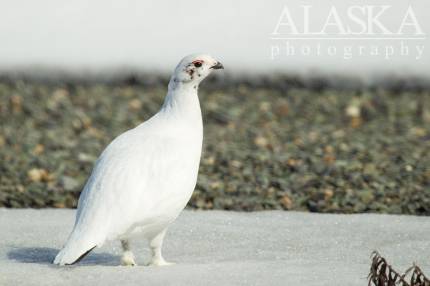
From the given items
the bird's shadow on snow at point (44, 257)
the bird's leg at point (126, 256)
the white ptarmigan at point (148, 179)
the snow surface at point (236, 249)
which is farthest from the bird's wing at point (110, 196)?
the bird's shadow on snow at point (44, 257)

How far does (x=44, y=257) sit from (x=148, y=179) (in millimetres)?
742

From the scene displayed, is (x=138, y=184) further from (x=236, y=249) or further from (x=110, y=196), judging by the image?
(x=236, y=249)

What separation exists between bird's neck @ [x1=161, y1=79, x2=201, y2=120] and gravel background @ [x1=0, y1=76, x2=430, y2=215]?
68.9 inches

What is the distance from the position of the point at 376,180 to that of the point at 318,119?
2.79m

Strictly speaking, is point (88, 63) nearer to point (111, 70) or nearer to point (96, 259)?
point (111, 70)

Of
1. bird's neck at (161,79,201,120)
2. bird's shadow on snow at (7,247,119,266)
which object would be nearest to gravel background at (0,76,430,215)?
bird's shadow on snow at (7,247,119,266)

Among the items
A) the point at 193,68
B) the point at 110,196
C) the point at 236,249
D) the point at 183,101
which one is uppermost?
the point at 193,68

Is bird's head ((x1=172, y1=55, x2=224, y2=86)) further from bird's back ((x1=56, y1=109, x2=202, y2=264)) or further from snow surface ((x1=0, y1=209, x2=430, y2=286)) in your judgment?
snow surface ((x1=0, y1=209, x2=430, y2=286))

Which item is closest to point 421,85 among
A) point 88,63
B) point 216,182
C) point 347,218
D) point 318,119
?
point 318,119

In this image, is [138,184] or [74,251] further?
[138,184]

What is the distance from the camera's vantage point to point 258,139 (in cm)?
930

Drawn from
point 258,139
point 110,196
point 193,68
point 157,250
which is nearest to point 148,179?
point 110,196

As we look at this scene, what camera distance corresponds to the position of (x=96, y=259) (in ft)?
17.7

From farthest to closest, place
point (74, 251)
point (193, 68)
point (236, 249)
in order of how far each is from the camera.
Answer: point (236, 249) < point (193, 68) < point (74, 251)
